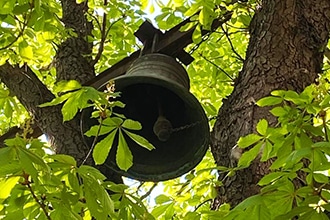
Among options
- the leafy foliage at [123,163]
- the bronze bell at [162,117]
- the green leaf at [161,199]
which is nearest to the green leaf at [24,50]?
the leafy foliage at [123,163]

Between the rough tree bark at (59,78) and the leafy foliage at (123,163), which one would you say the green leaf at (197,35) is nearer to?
the leafy foliage at (123,163)

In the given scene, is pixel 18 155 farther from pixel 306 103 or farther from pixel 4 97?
pixel 4 97

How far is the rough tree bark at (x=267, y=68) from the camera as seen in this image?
1.77 meters

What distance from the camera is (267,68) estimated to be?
1916mm

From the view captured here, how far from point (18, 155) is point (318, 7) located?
1422 millimetres

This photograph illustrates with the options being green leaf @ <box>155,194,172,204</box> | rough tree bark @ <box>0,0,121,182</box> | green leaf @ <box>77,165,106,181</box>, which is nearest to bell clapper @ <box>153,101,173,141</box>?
green leaf @ <box>155,194,172,204</box>

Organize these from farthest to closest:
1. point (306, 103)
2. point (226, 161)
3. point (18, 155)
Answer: point (226, 161) → point (306, 103) → point (18, 155)

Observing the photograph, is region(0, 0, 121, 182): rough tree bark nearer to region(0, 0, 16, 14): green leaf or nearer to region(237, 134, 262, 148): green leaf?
region(0, 0, 16, 14): green leaf

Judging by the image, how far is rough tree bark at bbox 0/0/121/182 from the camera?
93.4 inches

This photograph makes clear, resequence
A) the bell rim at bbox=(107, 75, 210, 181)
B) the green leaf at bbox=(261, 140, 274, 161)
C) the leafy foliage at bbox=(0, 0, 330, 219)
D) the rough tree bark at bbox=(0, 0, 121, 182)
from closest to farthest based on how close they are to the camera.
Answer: the leafy foliage at bbox=(0, 0, 330, 219) → the green leaf at bbox=(261, 140, 274, 161) → the bell rim at bbox=(107, 75, 210, 181) → the rough tree bark at bbox=(0, 0, 121, 182)

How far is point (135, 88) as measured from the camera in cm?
213

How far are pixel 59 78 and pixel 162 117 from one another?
96 cm

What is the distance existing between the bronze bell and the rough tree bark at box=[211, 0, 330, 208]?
3.6 inches

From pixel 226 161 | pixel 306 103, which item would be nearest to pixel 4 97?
pixel 226 161
